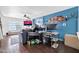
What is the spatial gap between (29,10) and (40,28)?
0.30m

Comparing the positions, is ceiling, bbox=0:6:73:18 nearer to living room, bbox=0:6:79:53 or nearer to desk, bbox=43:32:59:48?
living room, bbox=0:6:79:53

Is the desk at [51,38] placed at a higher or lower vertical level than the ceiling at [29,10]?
lower

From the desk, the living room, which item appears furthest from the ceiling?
the desk

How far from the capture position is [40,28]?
196 centimetres

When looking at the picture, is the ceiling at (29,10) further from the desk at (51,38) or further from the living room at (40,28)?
the desk at (51,38)

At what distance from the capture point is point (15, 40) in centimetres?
193

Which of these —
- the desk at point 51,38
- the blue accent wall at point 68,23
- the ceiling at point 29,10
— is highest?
the ceiling at point 29,10

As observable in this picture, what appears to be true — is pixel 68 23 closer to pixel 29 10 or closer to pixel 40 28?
pixel 40 28

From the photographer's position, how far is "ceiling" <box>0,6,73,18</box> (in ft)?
6.30

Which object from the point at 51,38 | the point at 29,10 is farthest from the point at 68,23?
the point at 29,10

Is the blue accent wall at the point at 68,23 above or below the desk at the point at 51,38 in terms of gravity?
above

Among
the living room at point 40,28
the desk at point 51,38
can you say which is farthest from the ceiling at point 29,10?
the desk at point 51,38

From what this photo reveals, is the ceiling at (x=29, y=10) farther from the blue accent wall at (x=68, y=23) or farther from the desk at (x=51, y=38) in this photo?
the desk at (x=51, y=38)

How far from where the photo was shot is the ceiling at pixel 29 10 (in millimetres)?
1920
